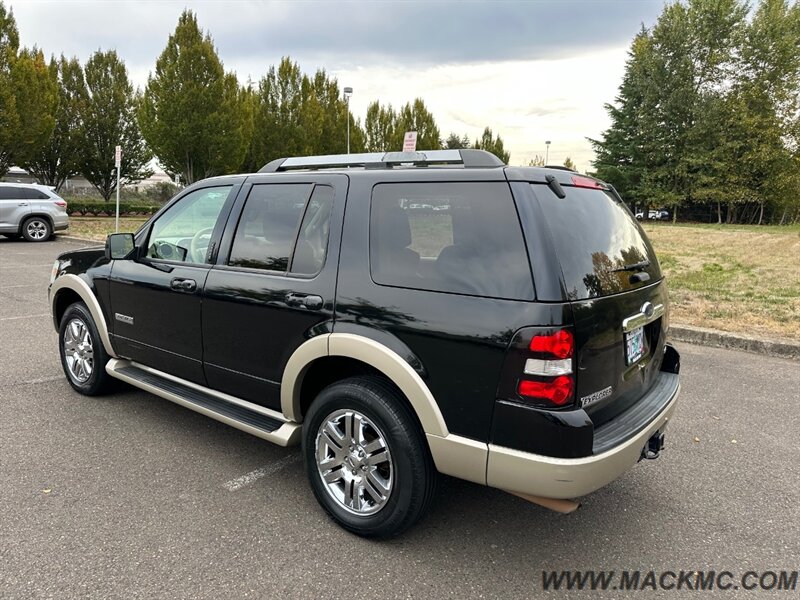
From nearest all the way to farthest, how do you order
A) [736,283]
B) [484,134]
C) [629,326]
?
[629,326] → [736,283] → [484,134]

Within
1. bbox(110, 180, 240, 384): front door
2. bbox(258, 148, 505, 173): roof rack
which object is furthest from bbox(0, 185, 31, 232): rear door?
bbox(258, 148, 505, 173): roof rack

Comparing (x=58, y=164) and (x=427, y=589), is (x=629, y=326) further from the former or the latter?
(x=58, y=164)

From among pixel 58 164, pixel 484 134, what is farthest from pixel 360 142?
pixel 484 134

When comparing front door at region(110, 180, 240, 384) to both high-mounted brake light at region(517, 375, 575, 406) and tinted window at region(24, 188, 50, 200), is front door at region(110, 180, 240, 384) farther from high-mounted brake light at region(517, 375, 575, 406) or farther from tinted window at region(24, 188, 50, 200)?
tinted window at region(24, 188, 50, 200)

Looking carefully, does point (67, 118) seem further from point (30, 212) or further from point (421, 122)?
point (421, 122)

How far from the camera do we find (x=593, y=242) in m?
2.53

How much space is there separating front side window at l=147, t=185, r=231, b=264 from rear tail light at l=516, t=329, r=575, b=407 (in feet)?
7.20

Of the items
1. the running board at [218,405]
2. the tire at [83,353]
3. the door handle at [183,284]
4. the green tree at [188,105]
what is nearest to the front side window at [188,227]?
the door handle at [183,284]

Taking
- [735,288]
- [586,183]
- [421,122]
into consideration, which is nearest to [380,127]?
[421,122]

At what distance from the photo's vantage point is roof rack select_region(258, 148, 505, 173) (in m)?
2.71

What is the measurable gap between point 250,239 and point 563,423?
2.04 metres

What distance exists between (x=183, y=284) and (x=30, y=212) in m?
15.6

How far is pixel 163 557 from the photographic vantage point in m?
2.51

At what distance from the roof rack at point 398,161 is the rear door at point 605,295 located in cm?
40
